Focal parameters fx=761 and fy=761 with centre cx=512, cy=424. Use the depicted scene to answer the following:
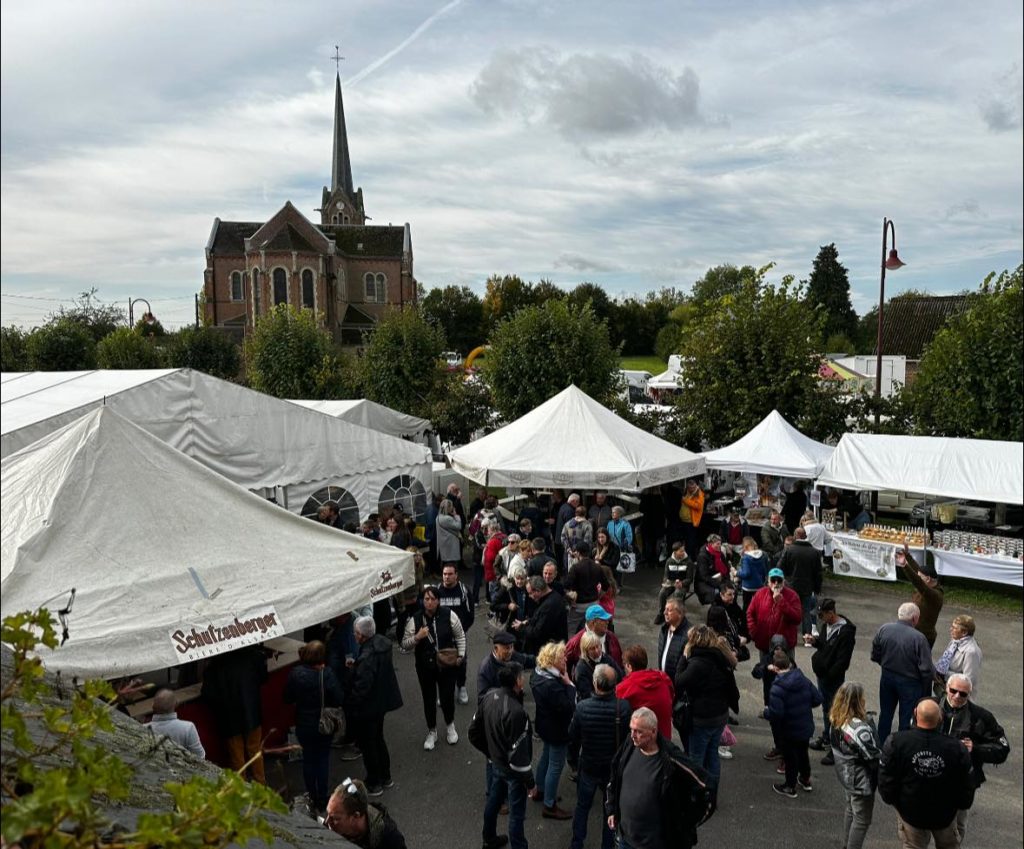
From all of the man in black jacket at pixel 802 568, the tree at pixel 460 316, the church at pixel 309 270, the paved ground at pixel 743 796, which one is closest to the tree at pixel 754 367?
the man in black jacket at pixel 802 568

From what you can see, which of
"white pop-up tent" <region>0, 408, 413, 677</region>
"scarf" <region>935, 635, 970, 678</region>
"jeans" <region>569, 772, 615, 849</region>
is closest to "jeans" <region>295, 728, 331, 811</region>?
"white pop-up tent" <region>0, 408, 413, 677</region>

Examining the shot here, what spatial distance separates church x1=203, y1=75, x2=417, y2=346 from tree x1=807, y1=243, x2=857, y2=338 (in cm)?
3579

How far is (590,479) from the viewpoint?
11875 mm

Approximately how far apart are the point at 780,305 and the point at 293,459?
38.1 ft

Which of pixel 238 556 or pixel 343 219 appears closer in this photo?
pixel 238 556

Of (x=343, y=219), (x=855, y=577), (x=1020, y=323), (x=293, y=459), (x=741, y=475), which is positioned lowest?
(x=855, y=577)

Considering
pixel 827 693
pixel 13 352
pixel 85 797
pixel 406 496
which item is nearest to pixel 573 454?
pixel 406 496

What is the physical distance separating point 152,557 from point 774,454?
35.3 feet

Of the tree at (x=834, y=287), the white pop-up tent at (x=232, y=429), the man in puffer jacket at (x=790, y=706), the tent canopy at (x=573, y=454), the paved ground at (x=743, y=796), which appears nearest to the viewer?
the paved ground at (x=743, y=796)

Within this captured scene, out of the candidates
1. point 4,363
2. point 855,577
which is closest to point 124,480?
point 855,577

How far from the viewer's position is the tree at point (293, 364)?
28.2 metres

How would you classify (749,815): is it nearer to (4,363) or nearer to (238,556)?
(238,556)

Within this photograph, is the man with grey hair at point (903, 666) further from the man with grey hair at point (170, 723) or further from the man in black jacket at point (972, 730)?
the man with grey hair at point (170, 723)

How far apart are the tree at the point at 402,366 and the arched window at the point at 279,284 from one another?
3461 centimetres
